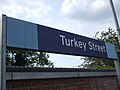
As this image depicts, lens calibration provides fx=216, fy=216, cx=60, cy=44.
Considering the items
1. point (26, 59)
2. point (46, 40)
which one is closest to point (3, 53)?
point (46, 40)

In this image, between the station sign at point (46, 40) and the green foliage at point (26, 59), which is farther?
the green foliage at point (26, 59)

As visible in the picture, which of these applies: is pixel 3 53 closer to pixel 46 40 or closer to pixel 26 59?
pixel 46 40

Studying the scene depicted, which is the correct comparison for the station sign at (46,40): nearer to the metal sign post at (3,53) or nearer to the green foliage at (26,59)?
the metal sign post at (3,53)

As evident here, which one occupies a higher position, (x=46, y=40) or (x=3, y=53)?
(x=46, y=40)

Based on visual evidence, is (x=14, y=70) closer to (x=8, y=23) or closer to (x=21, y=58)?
(x=8, y=23)

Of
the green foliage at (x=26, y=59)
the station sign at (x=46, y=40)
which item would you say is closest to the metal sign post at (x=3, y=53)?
the station sign at (x=46, y=40)

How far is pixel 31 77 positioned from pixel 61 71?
1.33m

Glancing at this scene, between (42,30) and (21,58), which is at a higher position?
(21,58)

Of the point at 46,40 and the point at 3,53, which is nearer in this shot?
the point at 3,53

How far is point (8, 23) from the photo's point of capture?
4.98 m

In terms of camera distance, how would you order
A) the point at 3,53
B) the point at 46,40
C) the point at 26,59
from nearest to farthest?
1. the point at 3,53
2. the point at 46,40
3. the point at 26,59

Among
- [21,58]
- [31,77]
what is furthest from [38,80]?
[21,58]

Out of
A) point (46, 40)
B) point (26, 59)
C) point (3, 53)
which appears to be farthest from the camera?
point (26, 59)

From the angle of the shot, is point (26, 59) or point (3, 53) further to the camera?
point (26, 59)
